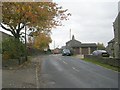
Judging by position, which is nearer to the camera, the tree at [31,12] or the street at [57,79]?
the street at [57,79]

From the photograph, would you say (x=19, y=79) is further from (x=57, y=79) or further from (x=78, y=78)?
(x=78, y=78)

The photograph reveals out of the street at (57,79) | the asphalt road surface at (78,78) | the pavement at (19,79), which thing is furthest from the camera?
the asphalt road surface at (78,78)

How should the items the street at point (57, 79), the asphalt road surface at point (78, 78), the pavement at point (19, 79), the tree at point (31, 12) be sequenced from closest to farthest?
the pavement at point (19, 79)
the street at point (57, 79)
the asphalt road surface at point (78, 78)
the tree at point (31, 12)

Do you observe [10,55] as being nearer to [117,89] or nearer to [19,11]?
[19,11]

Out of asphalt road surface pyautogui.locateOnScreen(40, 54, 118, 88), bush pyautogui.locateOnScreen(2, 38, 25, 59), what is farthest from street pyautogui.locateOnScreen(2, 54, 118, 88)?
bush pyautogui.locateOnScreen(2, 38, 25, 59)

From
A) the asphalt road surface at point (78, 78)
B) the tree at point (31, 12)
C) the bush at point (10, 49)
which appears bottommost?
the asphalt road surface at point (78, 78)

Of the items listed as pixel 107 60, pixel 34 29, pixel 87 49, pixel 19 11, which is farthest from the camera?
pixel 87 49

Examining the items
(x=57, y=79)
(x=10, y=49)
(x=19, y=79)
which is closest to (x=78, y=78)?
(x=57, y=79)

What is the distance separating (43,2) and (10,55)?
246 inches

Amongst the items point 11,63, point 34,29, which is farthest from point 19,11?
point 34,29

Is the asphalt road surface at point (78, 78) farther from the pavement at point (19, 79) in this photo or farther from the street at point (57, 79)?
the pavement at point (19, 79)

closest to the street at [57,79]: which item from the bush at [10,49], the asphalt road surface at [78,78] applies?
the asphalt road surface at [78,78]

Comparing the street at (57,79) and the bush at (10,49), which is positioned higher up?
the bush at (10,49)

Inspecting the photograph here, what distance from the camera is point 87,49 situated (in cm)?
10812
